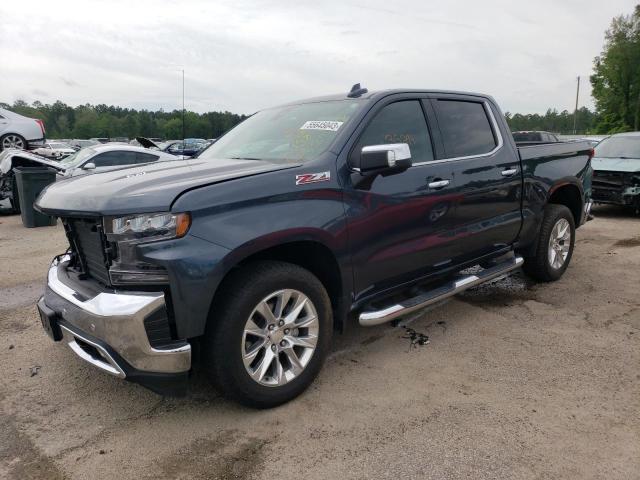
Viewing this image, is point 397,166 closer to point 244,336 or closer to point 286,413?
point 244,336

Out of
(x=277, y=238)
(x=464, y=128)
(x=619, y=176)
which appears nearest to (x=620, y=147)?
(x=619, y=176)

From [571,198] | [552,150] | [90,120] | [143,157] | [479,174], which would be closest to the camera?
[479,174]

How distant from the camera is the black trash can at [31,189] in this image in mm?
9359

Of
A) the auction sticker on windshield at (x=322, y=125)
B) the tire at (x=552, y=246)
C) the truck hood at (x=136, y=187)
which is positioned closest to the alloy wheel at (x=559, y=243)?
the tire at (x=552, y=246)

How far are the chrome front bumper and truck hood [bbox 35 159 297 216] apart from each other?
0.45 meters

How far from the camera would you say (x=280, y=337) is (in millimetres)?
2969

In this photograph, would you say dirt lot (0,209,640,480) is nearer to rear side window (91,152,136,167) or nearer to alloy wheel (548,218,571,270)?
alloy wheel (548,218,571,270)

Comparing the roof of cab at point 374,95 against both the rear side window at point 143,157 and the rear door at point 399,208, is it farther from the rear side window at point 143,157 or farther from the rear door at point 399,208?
the rear side window at point 143,157

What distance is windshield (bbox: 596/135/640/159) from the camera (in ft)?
33.8

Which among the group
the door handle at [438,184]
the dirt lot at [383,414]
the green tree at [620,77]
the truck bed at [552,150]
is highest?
the green tree at [620,77]

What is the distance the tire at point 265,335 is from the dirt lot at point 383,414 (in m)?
0.19

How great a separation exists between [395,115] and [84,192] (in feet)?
7.05

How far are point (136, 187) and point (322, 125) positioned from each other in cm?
141

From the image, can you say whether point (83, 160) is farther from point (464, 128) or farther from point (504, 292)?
point (504, 292)
